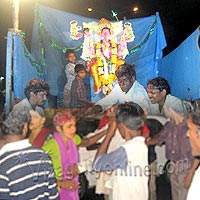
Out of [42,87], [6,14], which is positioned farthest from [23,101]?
[6,14]

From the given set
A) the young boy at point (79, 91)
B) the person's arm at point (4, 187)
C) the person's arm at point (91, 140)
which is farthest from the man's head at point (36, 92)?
the person's arm at point (4, 187)

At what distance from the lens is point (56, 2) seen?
259 cm

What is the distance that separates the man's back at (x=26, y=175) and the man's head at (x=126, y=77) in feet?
2.54

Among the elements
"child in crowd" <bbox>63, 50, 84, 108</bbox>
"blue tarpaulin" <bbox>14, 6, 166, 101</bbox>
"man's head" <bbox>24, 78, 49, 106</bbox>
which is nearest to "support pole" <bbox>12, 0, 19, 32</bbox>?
"blue tarpaulin" <bbox>14, 6, 166, 101</bbox>

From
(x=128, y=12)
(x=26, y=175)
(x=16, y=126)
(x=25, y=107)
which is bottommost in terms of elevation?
(x=26, y=175)

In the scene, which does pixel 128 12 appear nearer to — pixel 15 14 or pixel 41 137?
pixel 15 14

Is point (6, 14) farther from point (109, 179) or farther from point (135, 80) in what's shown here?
point (109, 179)

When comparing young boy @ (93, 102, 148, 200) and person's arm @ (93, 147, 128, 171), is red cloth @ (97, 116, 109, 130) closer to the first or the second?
young boy @ (93, 102, 148, 200)

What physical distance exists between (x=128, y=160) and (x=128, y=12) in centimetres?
129

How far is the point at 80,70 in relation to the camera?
94.2 inches

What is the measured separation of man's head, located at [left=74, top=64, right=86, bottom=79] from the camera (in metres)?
2.38

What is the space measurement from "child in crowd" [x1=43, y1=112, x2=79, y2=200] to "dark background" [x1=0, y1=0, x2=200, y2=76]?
0.63 metres

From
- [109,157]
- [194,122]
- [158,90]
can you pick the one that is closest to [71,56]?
[158,90]

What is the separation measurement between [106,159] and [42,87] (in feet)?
2.17
